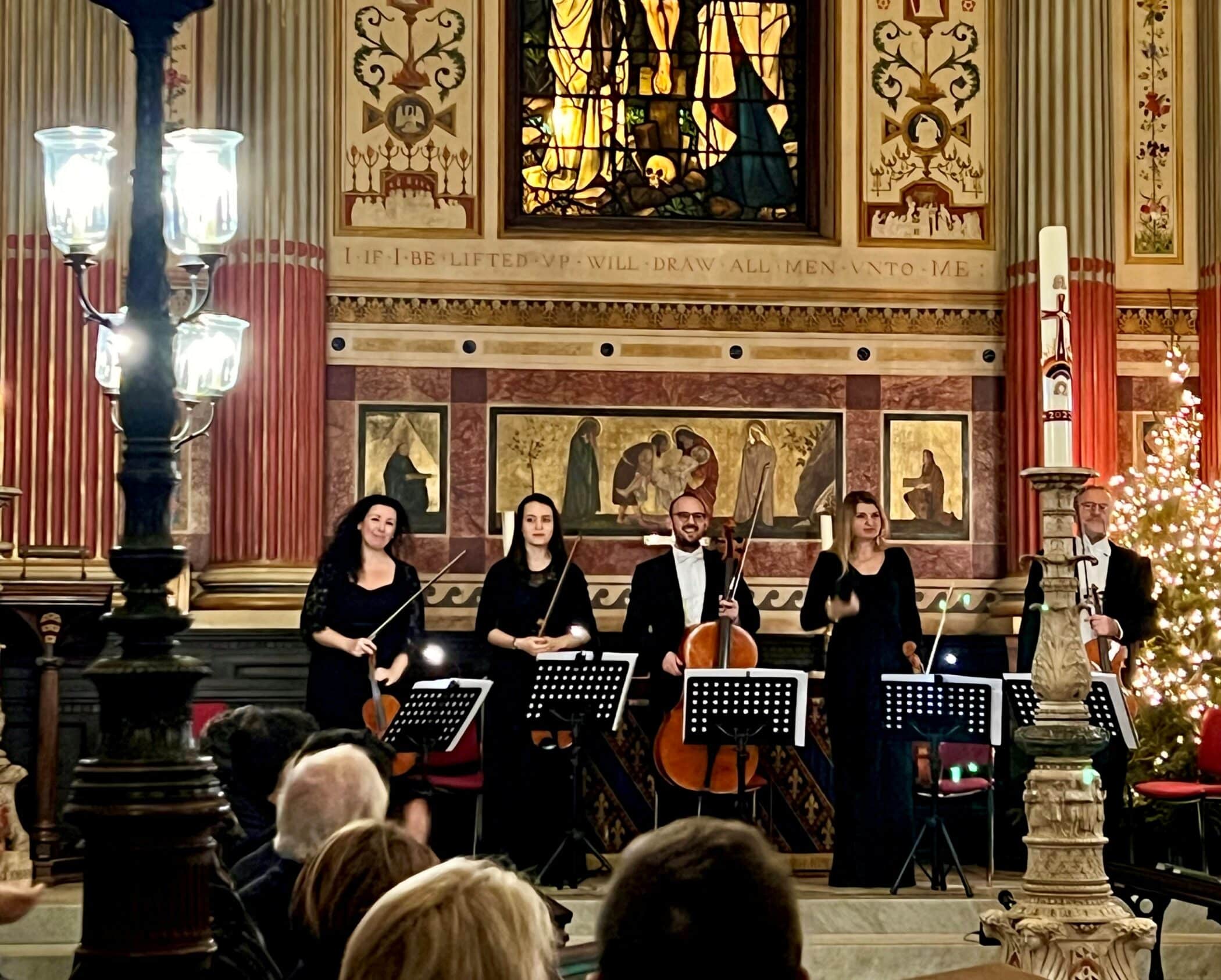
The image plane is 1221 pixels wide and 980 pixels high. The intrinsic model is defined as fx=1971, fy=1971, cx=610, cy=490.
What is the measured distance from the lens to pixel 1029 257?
11102mm

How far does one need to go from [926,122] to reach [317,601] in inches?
190

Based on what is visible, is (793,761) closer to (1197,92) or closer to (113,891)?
(1197,92)

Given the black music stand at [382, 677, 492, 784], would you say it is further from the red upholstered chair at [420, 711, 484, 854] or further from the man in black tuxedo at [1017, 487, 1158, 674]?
the man in black tuxedo at [1017, 487, 1158, 674]

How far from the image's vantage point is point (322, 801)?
4.20 metres

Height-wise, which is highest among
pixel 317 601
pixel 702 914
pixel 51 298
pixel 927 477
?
pixel 51 298

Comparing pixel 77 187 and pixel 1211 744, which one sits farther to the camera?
pixel 1211 744

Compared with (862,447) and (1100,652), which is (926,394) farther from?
(1100,652)

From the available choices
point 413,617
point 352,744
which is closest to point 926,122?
point 413,617

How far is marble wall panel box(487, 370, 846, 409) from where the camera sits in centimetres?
1097

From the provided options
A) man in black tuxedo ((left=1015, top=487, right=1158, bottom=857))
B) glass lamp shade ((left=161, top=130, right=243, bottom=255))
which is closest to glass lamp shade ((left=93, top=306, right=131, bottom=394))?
glass lamp shade ((left=161, top=130, right=243, bottom=255))

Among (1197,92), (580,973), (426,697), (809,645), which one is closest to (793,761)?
(809,645)

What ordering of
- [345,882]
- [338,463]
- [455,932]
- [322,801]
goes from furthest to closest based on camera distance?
[338,463] < [322,801] < [345,882] < [455,932]

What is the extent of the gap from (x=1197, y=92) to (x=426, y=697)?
616 cm

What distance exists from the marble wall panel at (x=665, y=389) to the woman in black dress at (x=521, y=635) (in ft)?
6.34
